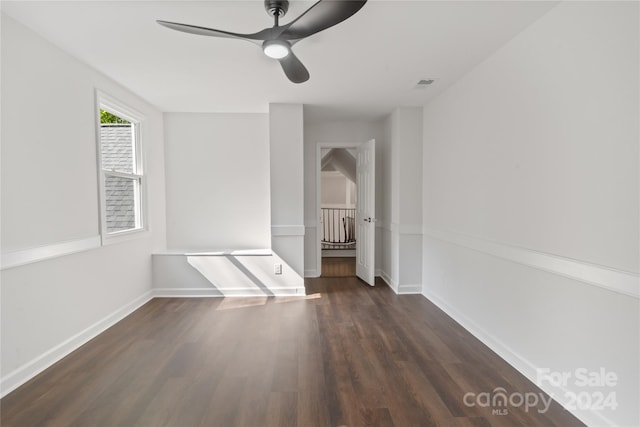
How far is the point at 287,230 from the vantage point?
4094mm

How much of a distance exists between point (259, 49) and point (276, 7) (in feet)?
2.27

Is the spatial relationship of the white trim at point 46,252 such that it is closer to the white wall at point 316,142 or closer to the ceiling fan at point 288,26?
the ceiling fan at point 288,26

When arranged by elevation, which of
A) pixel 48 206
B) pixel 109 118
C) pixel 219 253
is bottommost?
pixel 219 253

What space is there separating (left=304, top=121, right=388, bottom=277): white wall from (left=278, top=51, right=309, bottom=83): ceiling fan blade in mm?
2513

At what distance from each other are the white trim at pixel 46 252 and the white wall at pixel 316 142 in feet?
9.49

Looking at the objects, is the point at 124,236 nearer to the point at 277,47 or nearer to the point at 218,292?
the point at 218,292

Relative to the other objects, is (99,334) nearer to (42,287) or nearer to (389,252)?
(42,287)

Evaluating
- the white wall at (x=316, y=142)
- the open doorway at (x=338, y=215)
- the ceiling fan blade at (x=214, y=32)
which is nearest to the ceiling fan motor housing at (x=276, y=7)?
the ceiling fan blade at (x=214, y=32)

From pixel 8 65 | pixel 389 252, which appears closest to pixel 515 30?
pixel 389 252

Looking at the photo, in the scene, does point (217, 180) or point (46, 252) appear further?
point (217, 180)

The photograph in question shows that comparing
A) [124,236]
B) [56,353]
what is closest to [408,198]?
[124,236]

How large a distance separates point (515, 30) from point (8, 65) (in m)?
3.58

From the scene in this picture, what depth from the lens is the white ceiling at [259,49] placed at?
1.99m

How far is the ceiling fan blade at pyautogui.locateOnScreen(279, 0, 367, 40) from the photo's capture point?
155 centimetres
